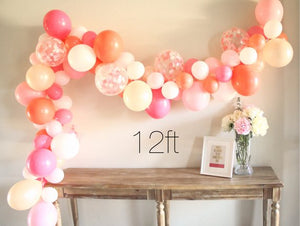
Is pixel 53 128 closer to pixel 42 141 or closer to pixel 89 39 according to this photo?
pixel 42 141

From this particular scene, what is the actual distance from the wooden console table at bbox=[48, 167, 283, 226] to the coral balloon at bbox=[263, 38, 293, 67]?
75cm

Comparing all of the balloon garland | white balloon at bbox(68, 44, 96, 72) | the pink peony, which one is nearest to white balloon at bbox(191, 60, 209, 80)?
the balloon garland

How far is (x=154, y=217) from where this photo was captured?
7.51 feet

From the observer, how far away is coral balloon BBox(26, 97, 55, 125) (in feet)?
6.02

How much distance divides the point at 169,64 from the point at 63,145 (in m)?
0.86

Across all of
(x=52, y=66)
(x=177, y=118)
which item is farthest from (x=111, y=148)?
(x=52, y=66)

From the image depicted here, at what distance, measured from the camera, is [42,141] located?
1871mm

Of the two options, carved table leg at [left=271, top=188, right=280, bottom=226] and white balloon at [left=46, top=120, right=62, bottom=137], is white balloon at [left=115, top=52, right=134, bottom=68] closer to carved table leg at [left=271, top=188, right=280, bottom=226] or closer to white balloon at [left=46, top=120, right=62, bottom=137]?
white balloon at [left=46, top=120, right=62, bottom=137]

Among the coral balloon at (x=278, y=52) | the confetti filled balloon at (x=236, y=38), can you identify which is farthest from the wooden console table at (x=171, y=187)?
the confetti filled balloon at (x=236, y=38)

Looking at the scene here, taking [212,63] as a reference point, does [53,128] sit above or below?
below

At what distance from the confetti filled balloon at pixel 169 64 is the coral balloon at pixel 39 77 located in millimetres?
717

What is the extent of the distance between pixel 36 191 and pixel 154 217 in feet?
3.18

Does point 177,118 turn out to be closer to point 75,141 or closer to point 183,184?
point 183,184

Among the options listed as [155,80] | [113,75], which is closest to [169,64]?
[155,80]
